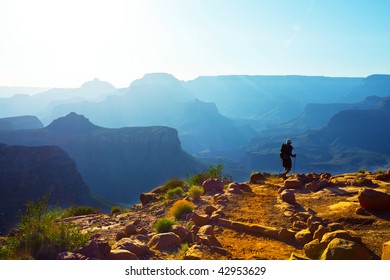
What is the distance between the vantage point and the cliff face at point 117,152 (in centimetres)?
13888

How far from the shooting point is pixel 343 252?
18.4 ft

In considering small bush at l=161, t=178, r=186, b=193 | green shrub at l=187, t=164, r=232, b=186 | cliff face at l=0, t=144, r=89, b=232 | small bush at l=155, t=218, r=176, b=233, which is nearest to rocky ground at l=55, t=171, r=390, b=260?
small bush at l=155, t=218, r=176, b=233

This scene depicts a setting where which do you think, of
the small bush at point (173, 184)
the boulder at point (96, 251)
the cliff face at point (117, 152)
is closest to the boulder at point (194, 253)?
the boulder at point (96, 251)

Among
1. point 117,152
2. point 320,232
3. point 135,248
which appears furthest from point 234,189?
point 117,152

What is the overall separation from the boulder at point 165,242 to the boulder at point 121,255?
1086mm

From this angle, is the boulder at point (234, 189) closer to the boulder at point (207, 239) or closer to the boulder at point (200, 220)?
the boulder at point (200, 220)

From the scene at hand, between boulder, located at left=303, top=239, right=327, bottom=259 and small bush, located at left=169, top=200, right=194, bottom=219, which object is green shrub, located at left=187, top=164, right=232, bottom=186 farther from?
boulder, located at left=303, top=239, right=327, bottom=259

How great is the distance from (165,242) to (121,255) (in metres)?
1.49

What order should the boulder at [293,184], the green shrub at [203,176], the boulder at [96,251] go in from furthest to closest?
1. the green shrub at [203,176]
2. the boulder at [293,184]
3. the boulder at [96,251]

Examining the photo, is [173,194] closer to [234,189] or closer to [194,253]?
[234,189]

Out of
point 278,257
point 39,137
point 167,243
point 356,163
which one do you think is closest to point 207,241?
point 167,243

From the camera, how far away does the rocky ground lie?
21.0 ft

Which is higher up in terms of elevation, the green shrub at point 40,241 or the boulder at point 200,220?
the green shrub at point 40,241

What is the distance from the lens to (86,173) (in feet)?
461
